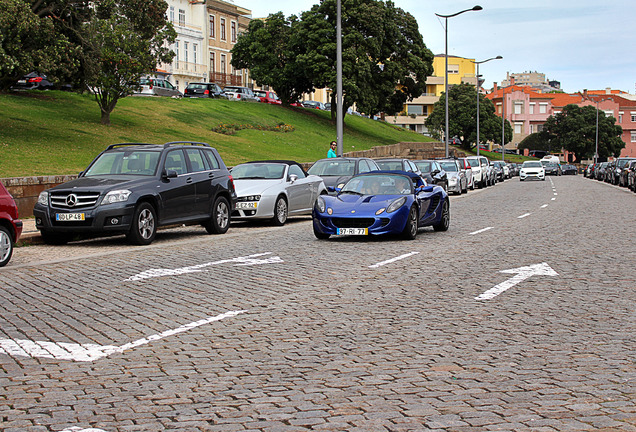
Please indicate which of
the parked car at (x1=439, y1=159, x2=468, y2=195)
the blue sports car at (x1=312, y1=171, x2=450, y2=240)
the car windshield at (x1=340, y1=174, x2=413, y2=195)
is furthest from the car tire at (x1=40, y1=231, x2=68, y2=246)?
the parked car at (x1=439, y1=159, x2=468, y2=195)

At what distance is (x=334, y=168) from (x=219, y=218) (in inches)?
291

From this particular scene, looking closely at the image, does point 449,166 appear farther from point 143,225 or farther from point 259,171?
point 143,225

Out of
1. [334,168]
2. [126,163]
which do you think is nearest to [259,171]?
[334,168]

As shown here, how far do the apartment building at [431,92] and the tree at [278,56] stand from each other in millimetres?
66136

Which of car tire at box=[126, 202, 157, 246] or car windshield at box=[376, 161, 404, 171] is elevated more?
car windshield at box=[376, 161, 404, 171]

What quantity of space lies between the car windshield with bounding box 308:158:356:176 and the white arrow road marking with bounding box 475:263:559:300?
12840 millimetres

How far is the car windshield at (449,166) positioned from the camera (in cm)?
3837

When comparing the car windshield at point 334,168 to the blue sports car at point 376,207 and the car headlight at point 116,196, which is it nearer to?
the blue sports car at point 376,207

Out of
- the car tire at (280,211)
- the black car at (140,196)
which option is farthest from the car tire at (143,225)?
the car tire at (280,211)

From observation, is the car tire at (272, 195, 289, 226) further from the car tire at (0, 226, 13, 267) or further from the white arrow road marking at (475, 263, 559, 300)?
the white arrow road marking at (475, 263, 559, 300)

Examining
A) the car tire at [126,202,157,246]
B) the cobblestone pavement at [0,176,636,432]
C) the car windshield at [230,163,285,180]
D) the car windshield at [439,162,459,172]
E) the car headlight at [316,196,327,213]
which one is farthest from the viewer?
the car windshield at [439,162,459,172]

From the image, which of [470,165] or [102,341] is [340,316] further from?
[470,165]

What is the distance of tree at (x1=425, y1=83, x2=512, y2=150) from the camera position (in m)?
98.2

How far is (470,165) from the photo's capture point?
45.8 m
